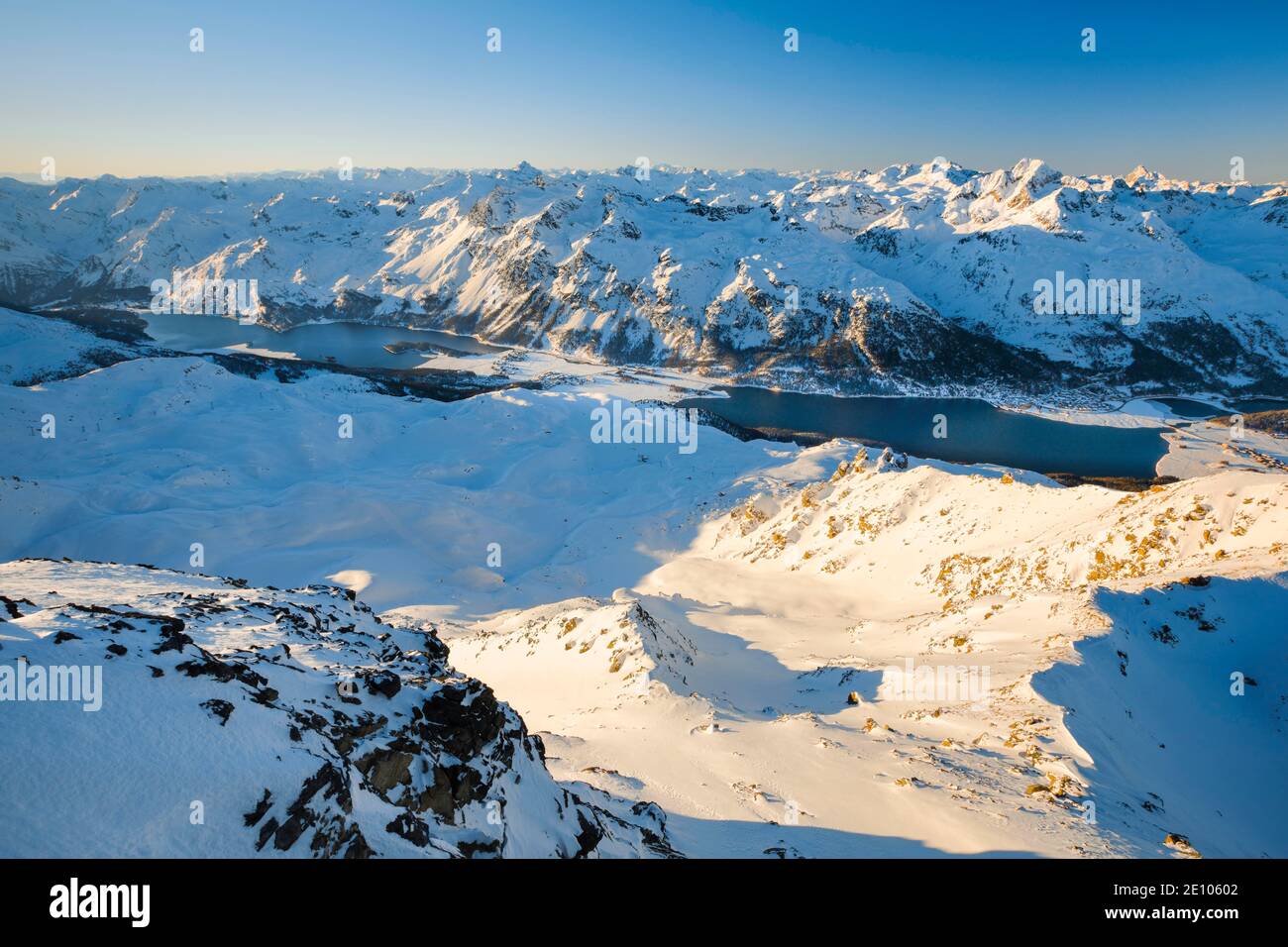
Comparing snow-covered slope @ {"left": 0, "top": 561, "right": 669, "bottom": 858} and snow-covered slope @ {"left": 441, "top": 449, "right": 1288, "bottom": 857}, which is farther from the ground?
snow-covered slope @ {"left": 0, "top": 561, "right": 669, "bottom": 858}

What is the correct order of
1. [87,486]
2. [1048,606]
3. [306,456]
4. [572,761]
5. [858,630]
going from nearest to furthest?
[572,761] < [1048,606] < [858,630] < [87,486] < [306,456]

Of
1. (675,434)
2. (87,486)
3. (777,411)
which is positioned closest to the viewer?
(87,486)

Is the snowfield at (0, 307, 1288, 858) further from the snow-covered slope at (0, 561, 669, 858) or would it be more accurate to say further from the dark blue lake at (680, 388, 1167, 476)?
the dark blue lake at (680, 388, 1167, 476)

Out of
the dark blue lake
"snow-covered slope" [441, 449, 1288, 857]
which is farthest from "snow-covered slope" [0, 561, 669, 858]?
the dark blue lake

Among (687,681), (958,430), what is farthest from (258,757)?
(958,430)

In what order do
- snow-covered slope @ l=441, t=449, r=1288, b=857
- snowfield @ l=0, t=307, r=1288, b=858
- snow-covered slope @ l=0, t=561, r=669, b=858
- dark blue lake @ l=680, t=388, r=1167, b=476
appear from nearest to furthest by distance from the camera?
1. snow-covered slope @ l=0, t=561, r=669, b=858
2. snowfield @ l=0, t=307, r=1288, b=858
3. snow-covered slope @ l=441, t=449, r=1288, b=857
4. dark blue lake @ l=680, t=388, r=1167, b=476

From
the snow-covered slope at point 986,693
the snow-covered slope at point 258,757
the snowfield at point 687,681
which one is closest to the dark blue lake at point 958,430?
the snowfield at point 687,681

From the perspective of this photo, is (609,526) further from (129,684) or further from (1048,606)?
(129,684)
